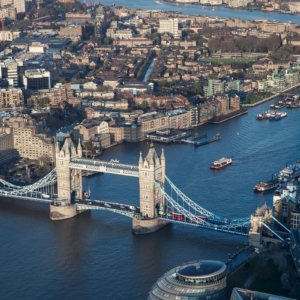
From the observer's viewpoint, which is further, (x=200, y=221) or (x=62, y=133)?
(x=62, y=133)

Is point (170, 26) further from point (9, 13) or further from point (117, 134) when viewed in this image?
point (117, 134)

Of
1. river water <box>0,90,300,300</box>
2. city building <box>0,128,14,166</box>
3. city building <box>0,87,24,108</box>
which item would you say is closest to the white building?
river water <box>0,90,300,300</box>

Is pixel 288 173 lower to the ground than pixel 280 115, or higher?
higher

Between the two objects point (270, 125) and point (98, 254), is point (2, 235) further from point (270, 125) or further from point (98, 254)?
point (270, 125)

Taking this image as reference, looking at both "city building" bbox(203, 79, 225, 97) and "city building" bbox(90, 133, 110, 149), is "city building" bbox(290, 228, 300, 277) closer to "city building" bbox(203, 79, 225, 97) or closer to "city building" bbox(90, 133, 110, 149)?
"city building" bbox(90, 133, 110, 149)

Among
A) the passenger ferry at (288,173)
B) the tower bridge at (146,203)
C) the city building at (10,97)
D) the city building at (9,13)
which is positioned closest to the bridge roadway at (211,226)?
the tower bridge at (146,203)

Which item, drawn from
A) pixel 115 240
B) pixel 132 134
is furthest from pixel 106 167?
pixel 132 134
